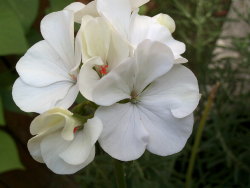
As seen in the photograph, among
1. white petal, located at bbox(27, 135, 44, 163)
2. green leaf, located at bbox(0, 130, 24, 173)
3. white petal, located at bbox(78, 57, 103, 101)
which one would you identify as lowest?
green leaf, located at bbox(0, 130, 24, 173)

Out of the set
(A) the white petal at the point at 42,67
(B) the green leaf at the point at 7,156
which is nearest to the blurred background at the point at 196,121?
(B) the green leaf at the point at 7,156

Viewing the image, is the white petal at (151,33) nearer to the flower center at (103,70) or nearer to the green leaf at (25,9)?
the flower center at (103,70)

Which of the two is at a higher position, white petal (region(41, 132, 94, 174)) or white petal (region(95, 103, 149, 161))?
white petal (region(95, 103, 149, 161))

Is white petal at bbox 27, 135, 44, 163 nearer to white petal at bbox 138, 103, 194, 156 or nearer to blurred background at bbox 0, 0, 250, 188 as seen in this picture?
→ white petal at bbox 138, 103, 194, 156

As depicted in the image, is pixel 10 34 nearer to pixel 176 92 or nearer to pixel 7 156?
pixel 7 156

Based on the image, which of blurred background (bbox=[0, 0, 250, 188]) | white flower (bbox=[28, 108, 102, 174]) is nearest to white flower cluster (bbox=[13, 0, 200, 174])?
white flower (bbox=[28, 108, 102, 174])

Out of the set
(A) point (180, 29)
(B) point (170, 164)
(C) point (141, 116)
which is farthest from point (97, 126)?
(A) point (180, 29)

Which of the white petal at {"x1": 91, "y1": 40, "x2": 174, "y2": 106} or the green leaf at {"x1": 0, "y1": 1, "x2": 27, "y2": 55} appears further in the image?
the green leaf at {"x1": 0, "y1": 1, "x2": 27, "y2": 55}
